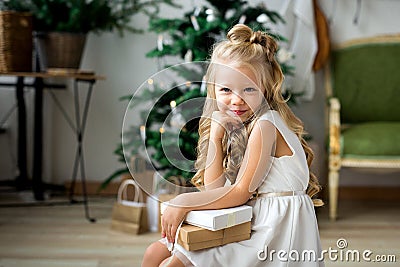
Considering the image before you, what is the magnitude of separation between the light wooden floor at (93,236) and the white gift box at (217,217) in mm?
1036

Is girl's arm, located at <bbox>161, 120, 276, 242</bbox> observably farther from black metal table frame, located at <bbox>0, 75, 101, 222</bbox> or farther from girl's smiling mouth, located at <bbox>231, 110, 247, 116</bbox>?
black metal table frame, located at <bbox>0, 75, 101, 222</bbox>

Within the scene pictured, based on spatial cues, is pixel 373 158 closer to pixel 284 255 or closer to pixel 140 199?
pixel 140 199

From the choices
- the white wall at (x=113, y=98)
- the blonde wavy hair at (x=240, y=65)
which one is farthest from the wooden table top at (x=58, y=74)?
the blonde wavy hair at (x=240, y=65)

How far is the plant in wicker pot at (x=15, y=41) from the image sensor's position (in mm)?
2941

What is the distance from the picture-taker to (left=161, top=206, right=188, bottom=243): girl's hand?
50.1 inches

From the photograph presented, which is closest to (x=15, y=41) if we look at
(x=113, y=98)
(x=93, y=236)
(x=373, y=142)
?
(x=113, y=98)

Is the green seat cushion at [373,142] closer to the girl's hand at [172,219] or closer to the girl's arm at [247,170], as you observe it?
the girl's arm at [247,170]

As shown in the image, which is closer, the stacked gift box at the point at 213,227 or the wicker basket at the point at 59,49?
the stacked gift box at the point at 213,227

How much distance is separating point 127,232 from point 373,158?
130 centimetres

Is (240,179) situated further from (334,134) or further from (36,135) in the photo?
(36,135)

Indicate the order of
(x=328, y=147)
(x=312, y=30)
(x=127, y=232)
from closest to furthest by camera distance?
(x=127, y=232)
(x=328, y=147)
(x=312, y=30)

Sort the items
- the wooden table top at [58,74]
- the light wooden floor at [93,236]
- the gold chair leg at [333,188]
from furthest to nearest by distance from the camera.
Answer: the gold chair leg at [333,188], the wooden table top at [58,74], the light wooden floor at [93,236]

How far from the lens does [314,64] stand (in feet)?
11.6

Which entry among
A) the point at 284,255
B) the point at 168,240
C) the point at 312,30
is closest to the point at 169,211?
the point at 168,240
